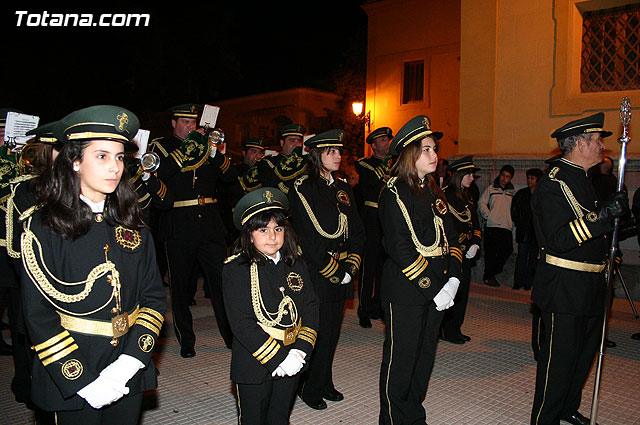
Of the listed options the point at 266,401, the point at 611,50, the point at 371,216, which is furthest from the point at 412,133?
the point at 611,50

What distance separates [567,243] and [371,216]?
11.3ft

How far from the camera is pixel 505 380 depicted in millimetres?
5203

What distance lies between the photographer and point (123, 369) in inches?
97.1

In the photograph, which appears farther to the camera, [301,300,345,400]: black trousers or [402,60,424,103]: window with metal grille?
[402,60,424,103]: window with metal grille

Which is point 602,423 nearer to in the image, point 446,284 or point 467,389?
point 467,389

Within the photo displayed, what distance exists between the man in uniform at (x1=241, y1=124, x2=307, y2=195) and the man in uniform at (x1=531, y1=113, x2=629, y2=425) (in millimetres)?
2760

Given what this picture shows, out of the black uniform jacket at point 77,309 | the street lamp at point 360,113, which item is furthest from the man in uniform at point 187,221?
the street lamp at point 360,113

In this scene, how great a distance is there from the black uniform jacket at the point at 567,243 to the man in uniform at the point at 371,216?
296 centimetres

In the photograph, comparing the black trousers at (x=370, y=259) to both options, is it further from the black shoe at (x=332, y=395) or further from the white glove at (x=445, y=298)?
the white glove at (x=445, y=298)

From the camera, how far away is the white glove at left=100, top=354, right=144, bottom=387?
2.44 m

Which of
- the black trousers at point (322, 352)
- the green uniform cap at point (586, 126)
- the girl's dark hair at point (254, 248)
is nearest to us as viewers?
the girl's dark hair at point (254, 248)

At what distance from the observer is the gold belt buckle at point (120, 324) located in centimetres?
254

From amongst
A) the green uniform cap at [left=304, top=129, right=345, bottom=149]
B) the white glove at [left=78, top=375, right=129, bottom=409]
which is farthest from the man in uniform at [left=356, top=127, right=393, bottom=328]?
the white glove at [left=78, top=375, right=129, bottom=409]

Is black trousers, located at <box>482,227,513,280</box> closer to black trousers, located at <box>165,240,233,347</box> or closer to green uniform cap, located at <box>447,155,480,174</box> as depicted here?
green uniform cap, located at <box>447,155,480,174</box>
